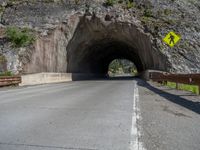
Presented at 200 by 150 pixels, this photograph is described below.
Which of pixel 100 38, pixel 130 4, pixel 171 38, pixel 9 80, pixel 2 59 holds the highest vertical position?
pixel 130 4

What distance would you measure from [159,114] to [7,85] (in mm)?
17877

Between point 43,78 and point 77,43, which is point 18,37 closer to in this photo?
point 43,78

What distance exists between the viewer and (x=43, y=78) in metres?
30.0

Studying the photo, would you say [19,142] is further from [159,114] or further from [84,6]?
[84,6]

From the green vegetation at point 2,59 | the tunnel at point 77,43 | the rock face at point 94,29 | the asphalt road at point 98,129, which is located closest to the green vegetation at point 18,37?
the rock face at point 94,29

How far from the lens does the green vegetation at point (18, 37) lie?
32969 mm

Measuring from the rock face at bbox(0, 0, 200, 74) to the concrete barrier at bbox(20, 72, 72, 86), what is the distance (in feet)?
5.37

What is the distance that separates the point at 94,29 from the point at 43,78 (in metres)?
10.7

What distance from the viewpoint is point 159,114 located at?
29.6ft

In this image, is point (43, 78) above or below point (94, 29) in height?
below

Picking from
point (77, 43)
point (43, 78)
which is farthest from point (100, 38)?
point (43, 78)

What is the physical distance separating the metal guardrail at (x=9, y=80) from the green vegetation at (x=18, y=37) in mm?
8104

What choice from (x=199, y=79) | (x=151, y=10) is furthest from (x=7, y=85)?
(x=151, y=10)

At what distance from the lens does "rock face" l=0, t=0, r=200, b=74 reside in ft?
109
